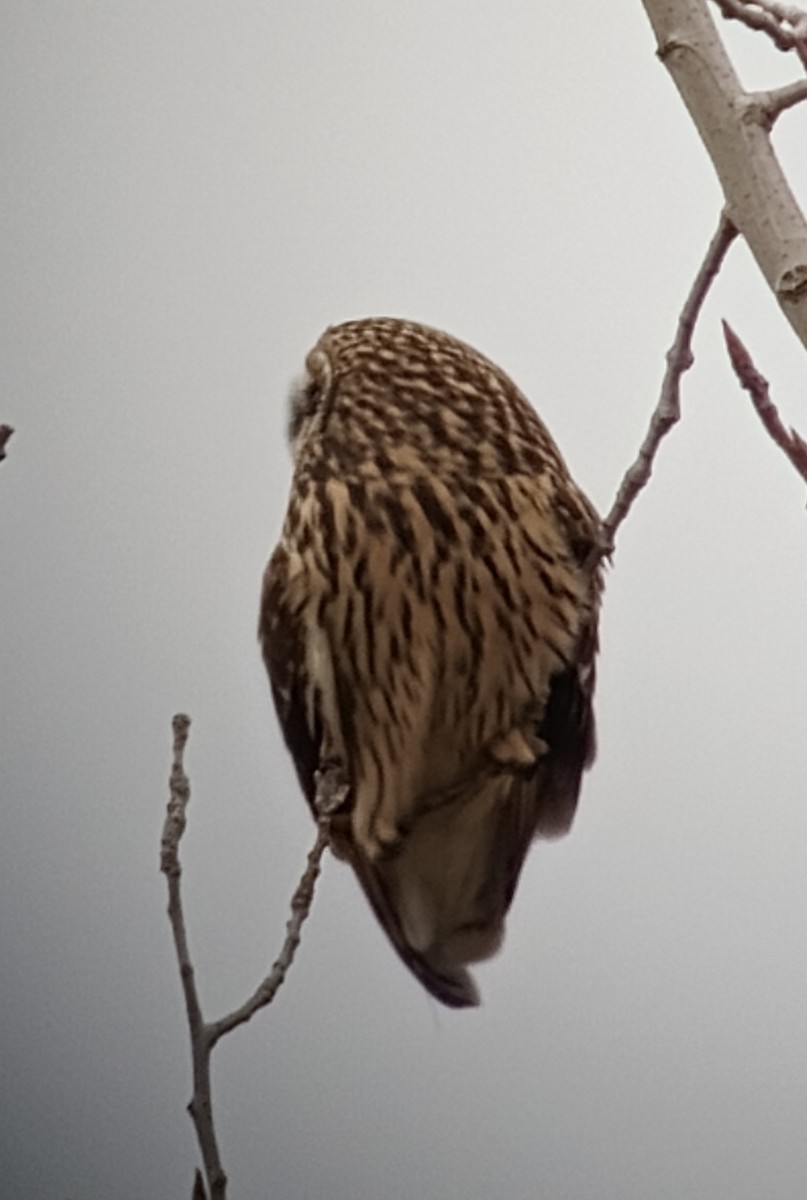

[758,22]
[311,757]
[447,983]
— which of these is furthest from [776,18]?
[447,983]

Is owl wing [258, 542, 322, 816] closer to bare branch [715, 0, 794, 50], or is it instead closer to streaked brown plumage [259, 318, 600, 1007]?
streaked brown plumage [259, 318, 600, 1007]

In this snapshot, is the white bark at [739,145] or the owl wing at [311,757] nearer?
the white bark at [739,145]

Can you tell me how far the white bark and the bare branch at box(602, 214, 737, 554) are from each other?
1.1 inches

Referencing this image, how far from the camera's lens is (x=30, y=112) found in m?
1.58

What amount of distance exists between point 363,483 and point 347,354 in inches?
5.8

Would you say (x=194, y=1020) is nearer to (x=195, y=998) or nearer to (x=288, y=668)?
(x=195, y=998)

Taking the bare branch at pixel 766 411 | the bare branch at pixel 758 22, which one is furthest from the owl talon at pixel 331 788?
the bare branch at pixel 758 22

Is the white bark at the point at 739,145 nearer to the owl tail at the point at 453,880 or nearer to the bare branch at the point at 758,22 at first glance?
the bare branch at the point at 758,22

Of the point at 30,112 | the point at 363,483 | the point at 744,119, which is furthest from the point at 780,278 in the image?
the point at 30,112

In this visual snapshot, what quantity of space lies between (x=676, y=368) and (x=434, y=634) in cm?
32

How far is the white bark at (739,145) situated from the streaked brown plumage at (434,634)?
0.36 meters

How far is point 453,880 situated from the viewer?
141cm

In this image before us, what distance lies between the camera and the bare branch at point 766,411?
950mm

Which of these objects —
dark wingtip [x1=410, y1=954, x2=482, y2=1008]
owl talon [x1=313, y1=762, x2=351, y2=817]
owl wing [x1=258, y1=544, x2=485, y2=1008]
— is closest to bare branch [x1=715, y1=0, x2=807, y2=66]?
owl wing [x1=258, y1=544, x2=485, y2=1008]
